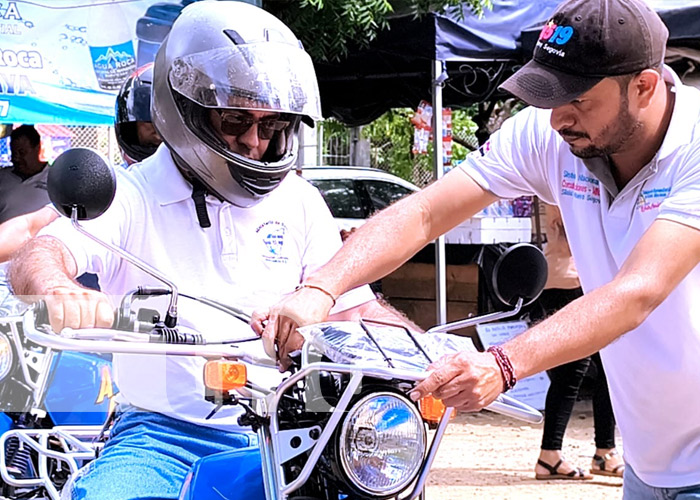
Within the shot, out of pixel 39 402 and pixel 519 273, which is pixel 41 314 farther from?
pixel 39 402

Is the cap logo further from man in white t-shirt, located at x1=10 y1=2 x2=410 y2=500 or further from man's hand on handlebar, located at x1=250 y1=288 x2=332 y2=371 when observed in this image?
man's hand on handlebar, located at x1=250 y1=288 x2=332 y2=371

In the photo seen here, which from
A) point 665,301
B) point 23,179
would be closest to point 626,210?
point 665,301

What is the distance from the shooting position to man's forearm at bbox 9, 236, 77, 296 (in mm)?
2545

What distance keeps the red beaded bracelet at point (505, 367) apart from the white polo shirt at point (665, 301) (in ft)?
1.93

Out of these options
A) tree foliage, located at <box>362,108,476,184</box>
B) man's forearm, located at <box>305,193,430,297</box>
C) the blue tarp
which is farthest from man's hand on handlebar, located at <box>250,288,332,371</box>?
tree foliage, located at <box>362,108,476,184</box>

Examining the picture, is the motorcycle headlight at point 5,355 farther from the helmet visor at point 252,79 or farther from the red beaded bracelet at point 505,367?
the red beaded bracelet at point 505,367

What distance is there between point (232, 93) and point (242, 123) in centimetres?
12

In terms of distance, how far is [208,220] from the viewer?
2967mm

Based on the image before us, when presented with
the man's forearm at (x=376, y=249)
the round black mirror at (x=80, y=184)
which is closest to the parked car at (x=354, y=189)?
the man's forearm at (x=376, y=249)

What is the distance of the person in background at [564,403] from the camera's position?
21.5 feet

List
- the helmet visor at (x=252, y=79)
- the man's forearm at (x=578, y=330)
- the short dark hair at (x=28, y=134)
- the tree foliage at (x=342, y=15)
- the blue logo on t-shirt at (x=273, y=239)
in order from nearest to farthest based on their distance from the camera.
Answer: the man's forearm at (x=578, y=330) → the helmet visor at (x=252, y=79) → the blue logo on t-shirt at (x=273, y=239) → the short dark hair at (x=28, y=134) → the tree foliage at (x=342, y=15)

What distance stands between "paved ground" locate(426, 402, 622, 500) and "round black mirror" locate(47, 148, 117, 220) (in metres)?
4.71

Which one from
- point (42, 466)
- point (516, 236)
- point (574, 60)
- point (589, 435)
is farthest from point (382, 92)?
point (574, 60)

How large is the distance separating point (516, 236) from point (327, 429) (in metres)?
8.08
